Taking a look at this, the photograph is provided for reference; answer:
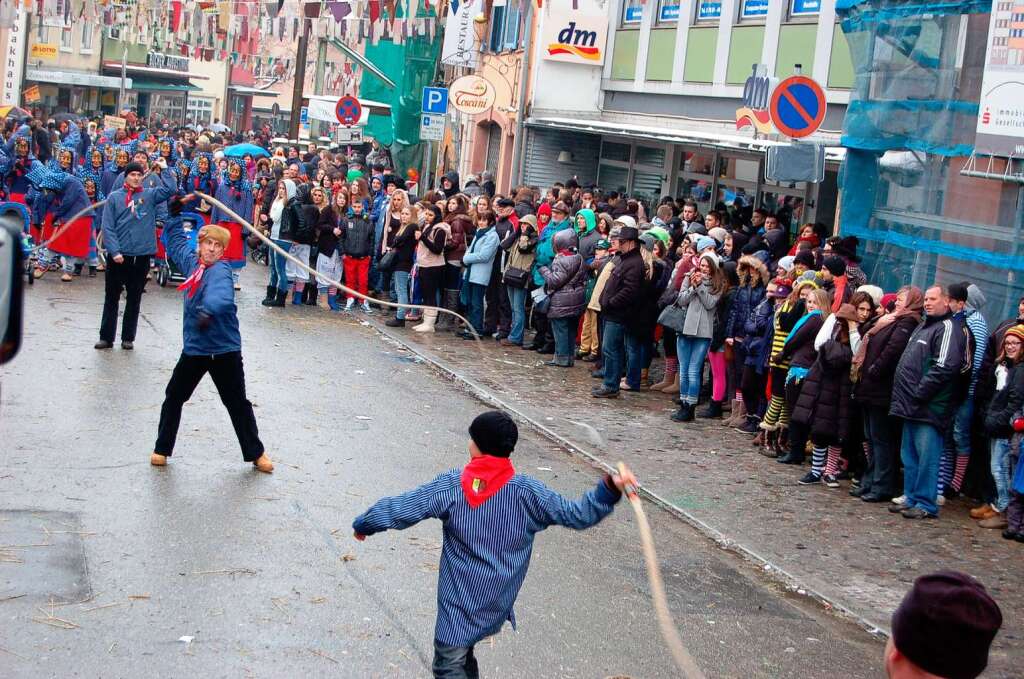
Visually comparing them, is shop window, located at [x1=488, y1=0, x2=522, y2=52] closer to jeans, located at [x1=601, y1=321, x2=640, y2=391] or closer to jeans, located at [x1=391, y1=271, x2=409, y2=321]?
jeans, located at [x1=391, y1=271, x2=409, y2=321]

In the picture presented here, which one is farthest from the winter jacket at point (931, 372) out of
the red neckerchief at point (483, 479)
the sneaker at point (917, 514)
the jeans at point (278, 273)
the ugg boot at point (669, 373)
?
the jeans at point (278, 273)

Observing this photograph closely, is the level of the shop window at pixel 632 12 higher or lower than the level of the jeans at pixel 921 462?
higher

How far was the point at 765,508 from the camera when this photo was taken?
10320 millimetres

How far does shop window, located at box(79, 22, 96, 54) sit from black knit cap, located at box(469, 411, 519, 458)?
56.0 m

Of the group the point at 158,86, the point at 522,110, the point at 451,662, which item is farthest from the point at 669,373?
the point at 158,86

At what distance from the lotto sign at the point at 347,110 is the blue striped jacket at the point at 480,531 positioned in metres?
24.6

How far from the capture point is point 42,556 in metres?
7.45

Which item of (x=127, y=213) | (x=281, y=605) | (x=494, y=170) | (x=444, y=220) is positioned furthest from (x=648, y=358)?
(x=494, y=170)

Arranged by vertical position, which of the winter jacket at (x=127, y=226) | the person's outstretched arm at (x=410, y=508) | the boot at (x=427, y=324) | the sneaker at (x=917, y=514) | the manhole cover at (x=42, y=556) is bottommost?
the manhole cover at (x=42, y=556)

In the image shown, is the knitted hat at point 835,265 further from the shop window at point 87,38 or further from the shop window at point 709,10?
the shop window at point 87,38

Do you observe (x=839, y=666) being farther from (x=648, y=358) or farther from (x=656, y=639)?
(x=648, y=358)

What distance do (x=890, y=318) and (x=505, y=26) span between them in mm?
19370

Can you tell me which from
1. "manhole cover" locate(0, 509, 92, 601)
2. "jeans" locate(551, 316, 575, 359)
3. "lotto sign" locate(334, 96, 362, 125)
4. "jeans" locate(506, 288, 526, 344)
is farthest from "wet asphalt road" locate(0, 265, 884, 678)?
"lotto sign" locate(334, 96, 362, 125)

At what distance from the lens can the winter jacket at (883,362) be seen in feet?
34.9
